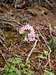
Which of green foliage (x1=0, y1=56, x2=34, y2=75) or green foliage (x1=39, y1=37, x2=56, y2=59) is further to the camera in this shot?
green foliage (x1=39, y1=37, x2=56, y2=59)

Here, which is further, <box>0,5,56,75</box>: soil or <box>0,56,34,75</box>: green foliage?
<box>0,5,56,75</box>: soil

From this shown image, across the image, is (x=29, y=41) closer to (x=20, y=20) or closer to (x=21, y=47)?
(x=21, y=47)

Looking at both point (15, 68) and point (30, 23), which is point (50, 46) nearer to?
point (30, 23)

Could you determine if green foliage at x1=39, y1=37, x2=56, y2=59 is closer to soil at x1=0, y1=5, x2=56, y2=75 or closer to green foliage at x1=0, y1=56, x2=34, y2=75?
soil at x1=0, y1=5, x2=56, y2=75

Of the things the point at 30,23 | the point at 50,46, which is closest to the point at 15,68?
the point at 50,46

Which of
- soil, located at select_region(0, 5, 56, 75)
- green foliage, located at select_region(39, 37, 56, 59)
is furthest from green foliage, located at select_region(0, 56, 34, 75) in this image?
green foliage, located at select_region(39, 37, 56, 59)
